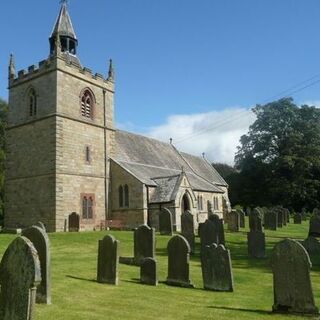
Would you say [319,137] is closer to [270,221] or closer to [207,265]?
[270,221]

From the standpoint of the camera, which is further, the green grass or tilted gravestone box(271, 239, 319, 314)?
tilted gravestone box(271, 239, 319, 314)

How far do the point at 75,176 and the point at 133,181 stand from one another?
4040 mm

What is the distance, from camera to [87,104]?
99.9ft

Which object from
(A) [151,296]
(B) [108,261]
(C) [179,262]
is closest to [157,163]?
(C) [179,262]

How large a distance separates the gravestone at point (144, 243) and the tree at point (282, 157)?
38481mm

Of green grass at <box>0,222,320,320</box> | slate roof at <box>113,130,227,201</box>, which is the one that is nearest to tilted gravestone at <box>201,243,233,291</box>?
green grass at <box>0,222,320,320</box>

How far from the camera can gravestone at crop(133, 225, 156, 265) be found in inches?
533

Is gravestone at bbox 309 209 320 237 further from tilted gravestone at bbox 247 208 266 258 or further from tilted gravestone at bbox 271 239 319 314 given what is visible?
tilted gravestone at bbox 271 239 319 314

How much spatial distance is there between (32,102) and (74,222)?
8815mm

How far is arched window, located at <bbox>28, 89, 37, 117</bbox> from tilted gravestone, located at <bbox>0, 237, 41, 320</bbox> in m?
24.5

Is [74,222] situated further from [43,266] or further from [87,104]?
[43,266]

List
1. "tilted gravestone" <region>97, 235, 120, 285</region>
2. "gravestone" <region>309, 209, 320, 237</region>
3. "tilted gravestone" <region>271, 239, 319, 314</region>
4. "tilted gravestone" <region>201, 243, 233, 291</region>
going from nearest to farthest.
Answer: "tilted gravestone" <region>271, 239, 319, 314</region>
"tilted gravestone" <region>97, 235, 120, 285</region>
"tilted gravestone" <region>201, 243, 233, 291</region>
"gravestone" <region>309, 209, 320, 237</region>

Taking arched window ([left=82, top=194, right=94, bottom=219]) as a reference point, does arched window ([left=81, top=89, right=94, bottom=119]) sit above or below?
above

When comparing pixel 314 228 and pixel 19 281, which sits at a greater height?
pixel 314 228
